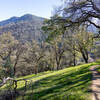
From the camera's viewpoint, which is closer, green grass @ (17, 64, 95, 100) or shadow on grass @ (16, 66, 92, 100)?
green grass @ (17, 64, 95, 100)

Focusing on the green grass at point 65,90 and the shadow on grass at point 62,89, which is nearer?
the green grass at point 65,90

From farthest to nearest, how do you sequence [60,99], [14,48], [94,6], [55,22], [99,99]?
[14,48]
[55,22]
[94,6]
[60,99]
[99,99]

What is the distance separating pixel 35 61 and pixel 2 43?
27.1ft

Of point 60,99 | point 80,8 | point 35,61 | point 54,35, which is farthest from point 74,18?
point 35,61

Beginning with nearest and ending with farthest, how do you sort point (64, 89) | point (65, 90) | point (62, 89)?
point (65, 90) → point (64, 89) → point (62, 89)

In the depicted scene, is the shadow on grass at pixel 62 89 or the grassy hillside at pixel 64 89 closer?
the grassy hillside at pixel 64 89

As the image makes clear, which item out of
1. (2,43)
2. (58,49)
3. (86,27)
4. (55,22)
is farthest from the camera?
(58,49)

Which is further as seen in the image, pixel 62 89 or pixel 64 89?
pixel 62 89

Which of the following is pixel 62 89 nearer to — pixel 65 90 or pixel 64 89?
pixel 64 89

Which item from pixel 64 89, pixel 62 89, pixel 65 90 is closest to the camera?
pixel 65 90

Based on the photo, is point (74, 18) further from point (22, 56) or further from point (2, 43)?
point (22, 56)

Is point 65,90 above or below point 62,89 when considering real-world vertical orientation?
above

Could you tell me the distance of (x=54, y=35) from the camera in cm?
963

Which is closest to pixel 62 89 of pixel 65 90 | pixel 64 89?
pixel 64 89
